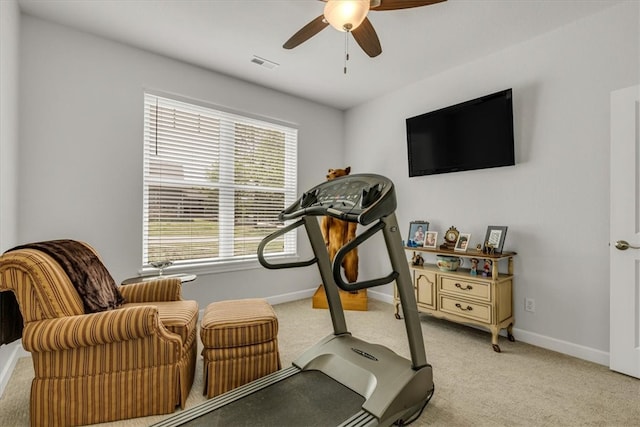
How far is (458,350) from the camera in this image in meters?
2.68

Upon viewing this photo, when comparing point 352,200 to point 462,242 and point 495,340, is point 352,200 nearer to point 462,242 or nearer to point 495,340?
point 462,242

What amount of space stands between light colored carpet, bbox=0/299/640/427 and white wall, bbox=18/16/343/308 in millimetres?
1072

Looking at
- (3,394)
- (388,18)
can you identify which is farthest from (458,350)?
(3,394)

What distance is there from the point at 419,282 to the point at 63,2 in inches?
156

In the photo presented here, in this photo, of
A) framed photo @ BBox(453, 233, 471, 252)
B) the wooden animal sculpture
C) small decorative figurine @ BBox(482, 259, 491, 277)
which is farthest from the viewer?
the wooden animal sculpture

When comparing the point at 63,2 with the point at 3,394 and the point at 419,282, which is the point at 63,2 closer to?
the point at 3,394

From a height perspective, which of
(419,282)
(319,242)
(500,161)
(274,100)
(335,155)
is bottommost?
(419,282)

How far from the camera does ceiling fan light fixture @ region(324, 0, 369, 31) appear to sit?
1.75 m

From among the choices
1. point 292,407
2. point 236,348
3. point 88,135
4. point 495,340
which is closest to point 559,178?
point 495,340

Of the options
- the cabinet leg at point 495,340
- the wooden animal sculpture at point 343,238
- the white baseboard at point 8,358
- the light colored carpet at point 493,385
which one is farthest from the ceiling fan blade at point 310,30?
the white baseboard at point 8,358

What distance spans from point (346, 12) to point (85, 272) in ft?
7.30

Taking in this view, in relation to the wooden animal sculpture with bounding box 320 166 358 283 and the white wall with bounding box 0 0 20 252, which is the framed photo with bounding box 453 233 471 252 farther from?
the white wall with bounding box 0 0 20 252

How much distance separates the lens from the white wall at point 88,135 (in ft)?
8.39

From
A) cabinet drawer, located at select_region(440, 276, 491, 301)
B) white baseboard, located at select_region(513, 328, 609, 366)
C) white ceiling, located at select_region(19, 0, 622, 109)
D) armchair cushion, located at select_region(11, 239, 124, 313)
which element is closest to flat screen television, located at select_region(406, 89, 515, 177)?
white ceiling, located at select_region(19, 0, 622, 109)
